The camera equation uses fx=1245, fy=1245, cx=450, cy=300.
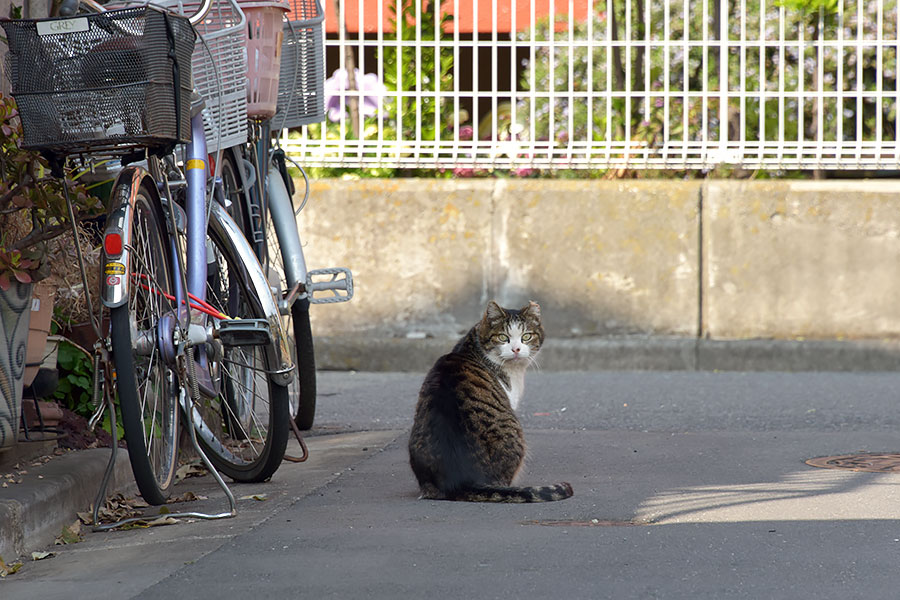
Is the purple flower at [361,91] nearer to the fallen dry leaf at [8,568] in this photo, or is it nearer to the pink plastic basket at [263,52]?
the pink plastic basket at [263,52]

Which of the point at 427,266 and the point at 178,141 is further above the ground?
the point at 178,141

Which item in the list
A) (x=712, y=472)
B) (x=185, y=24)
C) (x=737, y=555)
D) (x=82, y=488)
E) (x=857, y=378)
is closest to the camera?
(x=737, y=555)

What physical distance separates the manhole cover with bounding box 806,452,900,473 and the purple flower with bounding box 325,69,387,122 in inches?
169

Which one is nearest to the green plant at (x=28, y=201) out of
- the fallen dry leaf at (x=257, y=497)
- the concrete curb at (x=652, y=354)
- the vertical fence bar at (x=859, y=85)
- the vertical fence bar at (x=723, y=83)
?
the fallen dry leaf at (x=257, y=497)

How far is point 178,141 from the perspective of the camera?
3371mm

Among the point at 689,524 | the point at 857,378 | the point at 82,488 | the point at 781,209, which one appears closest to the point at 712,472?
the point at 689,524

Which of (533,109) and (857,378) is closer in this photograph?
(857,378)

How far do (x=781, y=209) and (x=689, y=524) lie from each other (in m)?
4.54

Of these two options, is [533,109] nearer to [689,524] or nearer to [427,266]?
[427,266]

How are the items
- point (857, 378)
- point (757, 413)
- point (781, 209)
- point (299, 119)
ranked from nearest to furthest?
point (299, 119), point (757, 413), point (857, 378), point (781, 209)

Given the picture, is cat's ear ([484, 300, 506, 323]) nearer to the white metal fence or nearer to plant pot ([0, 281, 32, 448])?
plant pot ([0, 281, 32, 448])

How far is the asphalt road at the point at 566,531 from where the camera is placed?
2.83m

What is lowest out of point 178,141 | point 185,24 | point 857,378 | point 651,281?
point 857,378

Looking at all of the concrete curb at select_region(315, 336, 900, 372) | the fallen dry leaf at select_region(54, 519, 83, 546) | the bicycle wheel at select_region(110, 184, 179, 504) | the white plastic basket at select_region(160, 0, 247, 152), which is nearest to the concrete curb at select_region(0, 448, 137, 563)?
the fallen dry leaf at select_region(54, 519, 83, 546)
